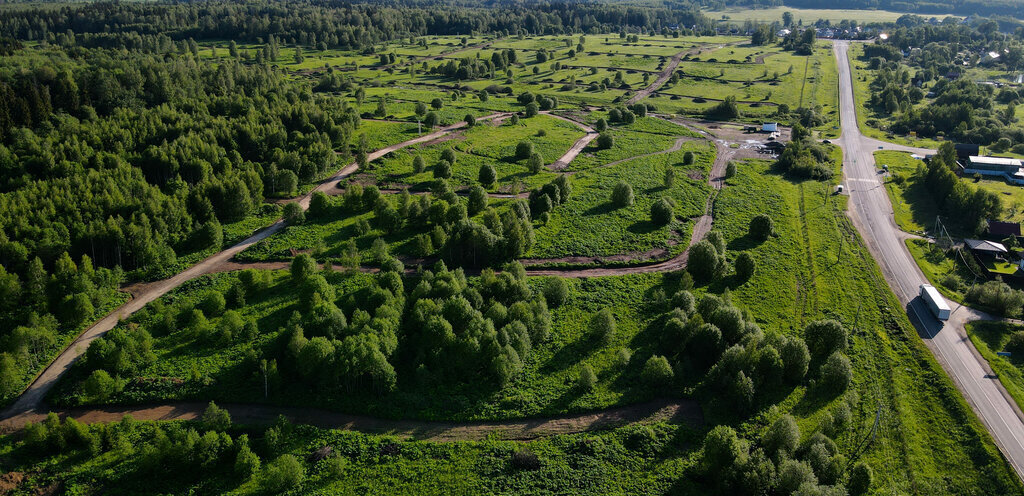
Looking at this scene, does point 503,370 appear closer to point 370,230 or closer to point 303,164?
point 370,230

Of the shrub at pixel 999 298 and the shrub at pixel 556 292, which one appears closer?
the shrub at pixel 999 298

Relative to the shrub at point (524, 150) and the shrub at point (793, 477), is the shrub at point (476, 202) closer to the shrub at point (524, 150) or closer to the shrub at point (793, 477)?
the shrub at point (524, 150)

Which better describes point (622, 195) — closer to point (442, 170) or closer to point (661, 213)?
point (661, 213)

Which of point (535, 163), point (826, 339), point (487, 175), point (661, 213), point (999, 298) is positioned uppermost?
point (535, 163)

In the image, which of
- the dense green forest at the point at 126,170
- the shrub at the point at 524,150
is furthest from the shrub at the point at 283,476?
the shrub at the point at 524,150

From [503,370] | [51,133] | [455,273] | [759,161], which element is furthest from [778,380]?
[51,133]

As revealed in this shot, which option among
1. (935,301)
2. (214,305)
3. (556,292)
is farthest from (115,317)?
(935,301)
